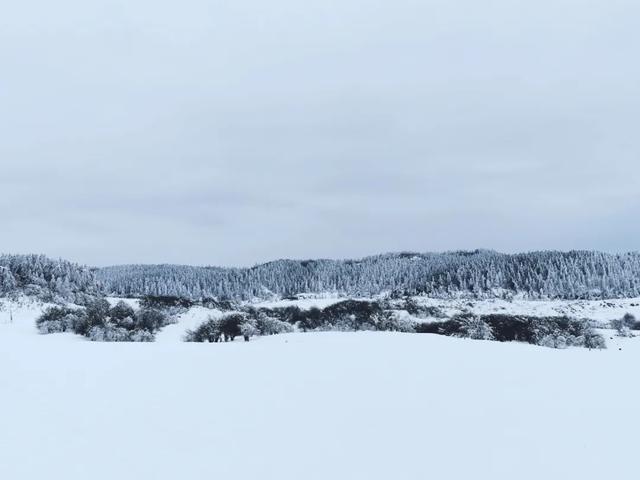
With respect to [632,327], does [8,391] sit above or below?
above

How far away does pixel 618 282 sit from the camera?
A: 139875 millimetres

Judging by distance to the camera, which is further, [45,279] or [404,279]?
[404,279]

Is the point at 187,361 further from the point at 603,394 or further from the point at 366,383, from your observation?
the point at 603,394

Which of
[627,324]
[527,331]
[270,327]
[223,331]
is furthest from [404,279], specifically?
[223,331]

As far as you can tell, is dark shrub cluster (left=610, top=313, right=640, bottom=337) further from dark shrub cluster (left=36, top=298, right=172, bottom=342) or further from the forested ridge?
the forested ridge

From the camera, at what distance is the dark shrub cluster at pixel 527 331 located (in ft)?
103

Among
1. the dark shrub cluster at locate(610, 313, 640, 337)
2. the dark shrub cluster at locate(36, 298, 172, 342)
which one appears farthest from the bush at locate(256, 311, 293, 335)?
the dark shrub cluster at locate(610, 313, 640, 337)

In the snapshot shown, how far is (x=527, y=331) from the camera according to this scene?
37.5 metres

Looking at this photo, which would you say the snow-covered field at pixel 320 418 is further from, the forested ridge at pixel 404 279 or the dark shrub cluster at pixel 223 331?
the forested ridge at pixel 404 279

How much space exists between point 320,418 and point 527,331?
33.6 meters

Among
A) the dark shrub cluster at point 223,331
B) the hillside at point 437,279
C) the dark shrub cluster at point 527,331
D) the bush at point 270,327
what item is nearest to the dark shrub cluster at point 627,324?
the dark shrub cluster at point 527,331

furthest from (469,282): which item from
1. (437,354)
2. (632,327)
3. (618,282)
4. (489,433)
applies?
(489,433)

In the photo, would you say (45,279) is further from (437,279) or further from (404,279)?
(437,279)

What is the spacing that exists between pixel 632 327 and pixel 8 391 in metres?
72.5
